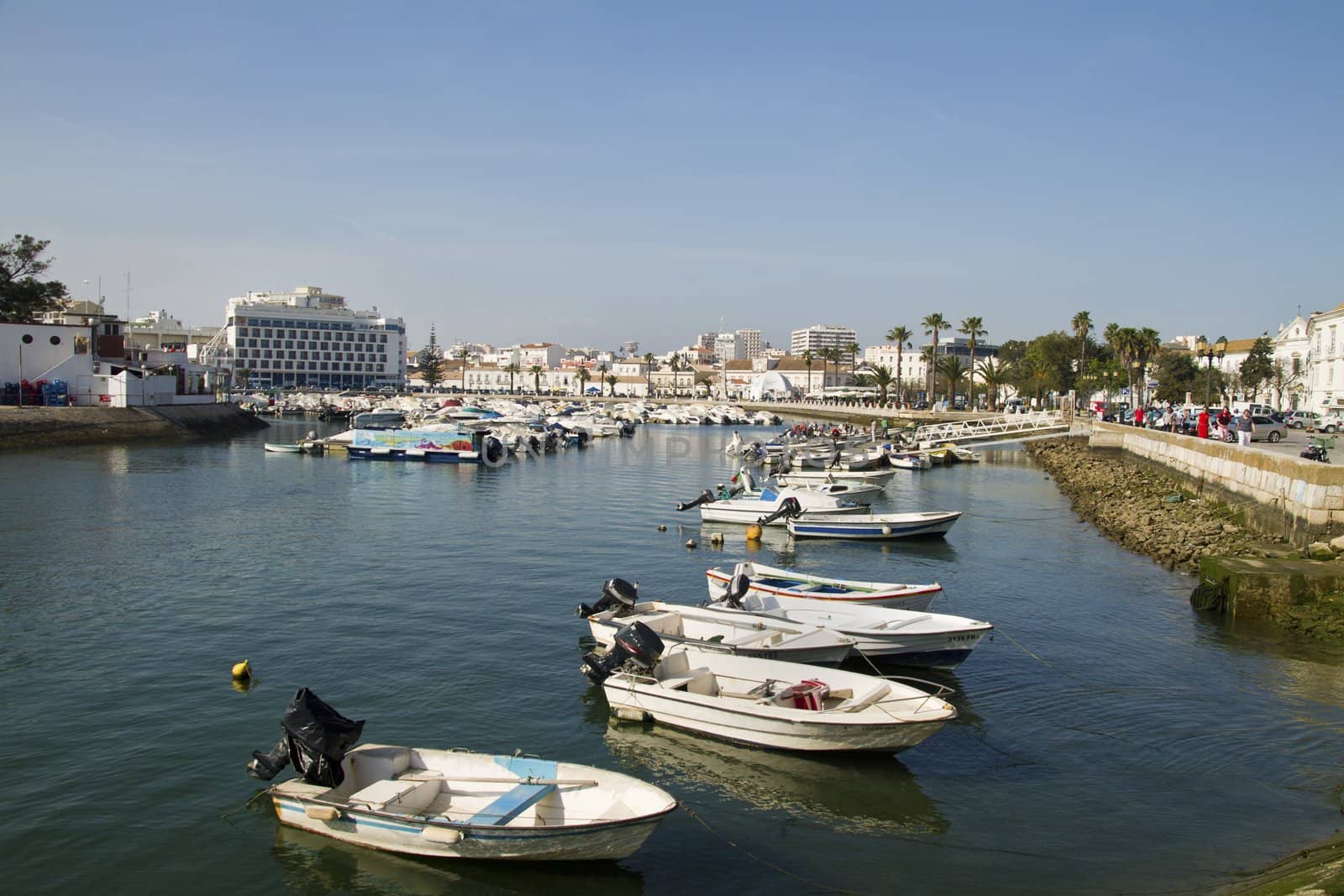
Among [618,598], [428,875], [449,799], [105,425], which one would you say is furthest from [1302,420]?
[105,425]

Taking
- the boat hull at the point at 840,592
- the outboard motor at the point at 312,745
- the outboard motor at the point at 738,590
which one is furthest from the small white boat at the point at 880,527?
the outboard motor at the point at 312,745

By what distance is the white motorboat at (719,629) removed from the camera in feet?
58.5

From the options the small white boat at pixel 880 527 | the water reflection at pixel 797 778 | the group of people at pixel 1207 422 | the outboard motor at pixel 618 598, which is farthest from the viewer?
the group of people at pixel 1207 422

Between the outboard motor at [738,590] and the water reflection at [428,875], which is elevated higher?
the outboard motor at [738,590]

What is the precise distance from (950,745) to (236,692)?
13344 mm

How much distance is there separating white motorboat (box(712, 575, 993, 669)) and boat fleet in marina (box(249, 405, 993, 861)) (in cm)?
4

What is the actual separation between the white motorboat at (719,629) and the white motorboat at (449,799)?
18.9 ft

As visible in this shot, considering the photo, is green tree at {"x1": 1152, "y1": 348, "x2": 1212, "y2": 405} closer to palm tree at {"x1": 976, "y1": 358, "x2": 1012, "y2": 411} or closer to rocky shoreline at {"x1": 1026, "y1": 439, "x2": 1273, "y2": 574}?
palm tree at {"x1": 976, "y1": 358, "x2": 1012, "y2": 411}

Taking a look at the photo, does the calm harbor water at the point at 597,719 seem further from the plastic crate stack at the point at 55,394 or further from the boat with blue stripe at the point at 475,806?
the plastic crate stack at the point at 55,394

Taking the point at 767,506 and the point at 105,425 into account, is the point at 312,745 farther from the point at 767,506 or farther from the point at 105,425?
the point at 105,425

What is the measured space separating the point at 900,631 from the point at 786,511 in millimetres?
17051

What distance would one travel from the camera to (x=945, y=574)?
30078 millimetres

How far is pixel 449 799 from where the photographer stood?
479 inches

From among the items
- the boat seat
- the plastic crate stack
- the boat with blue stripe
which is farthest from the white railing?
the plastic crate stack
